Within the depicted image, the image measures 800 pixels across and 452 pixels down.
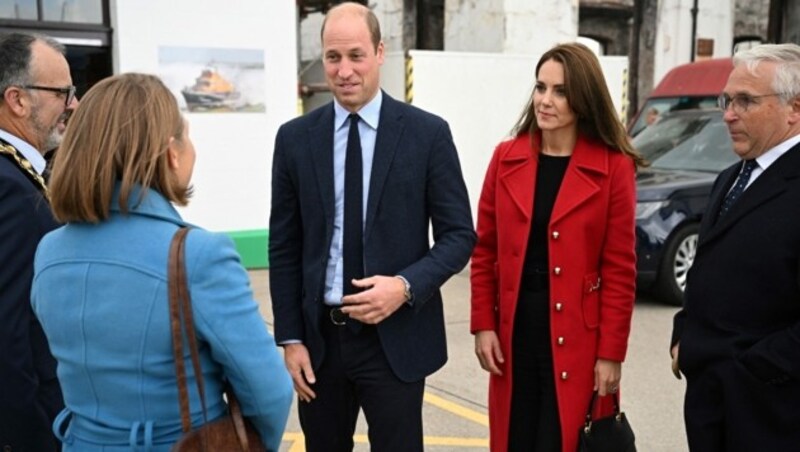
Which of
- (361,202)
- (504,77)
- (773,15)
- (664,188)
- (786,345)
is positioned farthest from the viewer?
(773,15)

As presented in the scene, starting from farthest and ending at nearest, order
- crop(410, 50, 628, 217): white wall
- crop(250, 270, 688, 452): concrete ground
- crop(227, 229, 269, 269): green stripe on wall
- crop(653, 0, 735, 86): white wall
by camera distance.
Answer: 1. crop(653, 0, 735, 86): white wall
2. crop(410, 50, 628, 217): white wall
3. crop(227, 229, 269, 269): green stripe on wall
4. crop(250, 270, 688, 452): concrete ground

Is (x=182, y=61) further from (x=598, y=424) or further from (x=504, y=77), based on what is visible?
(x=598, y=424)

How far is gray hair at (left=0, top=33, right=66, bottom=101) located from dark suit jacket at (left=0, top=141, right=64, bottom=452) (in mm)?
348

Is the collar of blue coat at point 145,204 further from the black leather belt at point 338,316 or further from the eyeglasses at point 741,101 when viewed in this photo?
the eyeglasses at point 741,101

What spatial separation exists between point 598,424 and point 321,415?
3.27ft

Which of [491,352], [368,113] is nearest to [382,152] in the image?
[368,113]

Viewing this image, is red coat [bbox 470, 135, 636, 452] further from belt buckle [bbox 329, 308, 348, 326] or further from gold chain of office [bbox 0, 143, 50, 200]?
gold chain of office [bbox 0, 143, 50, 200]

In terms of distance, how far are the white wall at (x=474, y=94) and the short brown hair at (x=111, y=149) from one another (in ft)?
24.1

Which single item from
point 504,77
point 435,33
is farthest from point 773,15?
point 504,77

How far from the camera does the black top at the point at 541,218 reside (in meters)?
2.87

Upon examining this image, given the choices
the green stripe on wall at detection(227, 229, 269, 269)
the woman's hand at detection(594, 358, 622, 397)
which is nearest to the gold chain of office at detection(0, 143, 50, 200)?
the woman's hand at detection(594, 358, 622, 397)

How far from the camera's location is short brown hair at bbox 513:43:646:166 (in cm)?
→ 280

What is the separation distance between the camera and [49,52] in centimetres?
263

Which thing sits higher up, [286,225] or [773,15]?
[773,15]
